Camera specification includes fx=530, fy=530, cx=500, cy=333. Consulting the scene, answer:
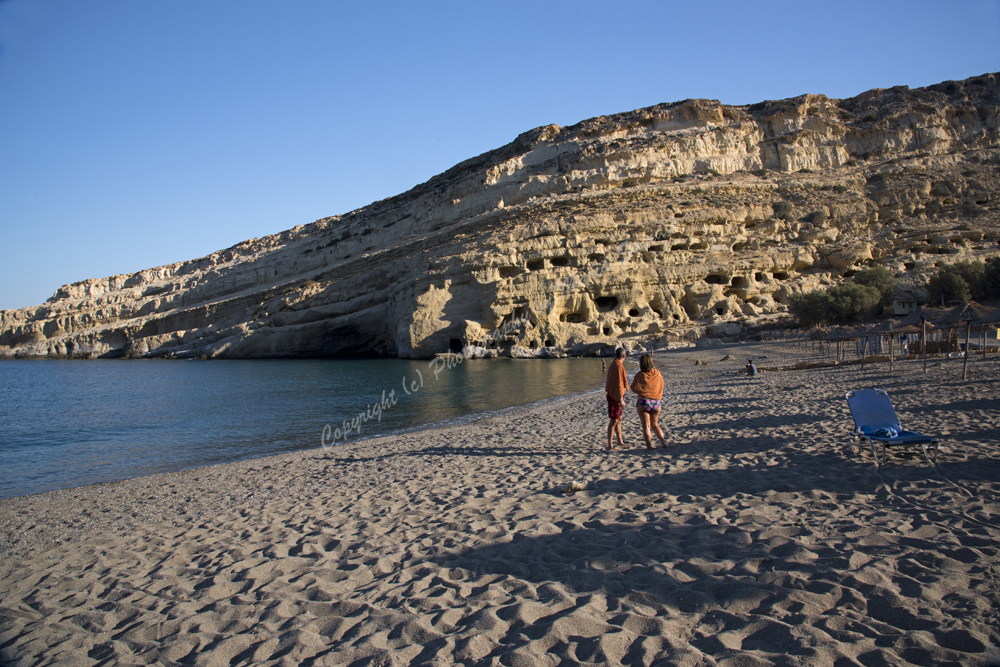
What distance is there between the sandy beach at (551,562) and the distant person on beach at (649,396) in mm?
307

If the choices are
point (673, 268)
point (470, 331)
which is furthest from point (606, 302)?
point (470, 331)

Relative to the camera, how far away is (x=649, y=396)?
7.54m

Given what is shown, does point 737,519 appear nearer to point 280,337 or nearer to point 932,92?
point 280,337

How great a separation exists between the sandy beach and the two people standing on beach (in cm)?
39

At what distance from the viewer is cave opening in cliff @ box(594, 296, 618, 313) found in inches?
1498

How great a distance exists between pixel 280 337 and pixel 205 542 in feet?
151

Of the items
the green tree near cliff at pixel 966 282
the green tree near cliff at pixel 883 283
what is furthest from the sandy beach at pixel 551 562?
the green tree near cliff at pixel 883 283

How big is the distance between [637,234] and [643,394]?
3324cm

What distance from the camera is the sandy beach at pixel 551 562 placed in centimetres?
271

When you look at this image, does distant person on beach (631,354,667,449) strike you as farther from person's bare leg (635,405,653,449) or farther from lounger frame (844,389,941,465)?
lounger frame (844,389,941,465)

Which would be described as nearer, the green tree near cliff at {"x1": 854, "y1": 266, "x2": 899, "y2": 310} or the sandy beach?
the sandy beach

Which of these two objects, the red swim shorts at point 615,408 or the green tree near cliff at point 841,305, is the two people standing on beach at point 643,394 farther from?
the green tree near cliff at point 841,305

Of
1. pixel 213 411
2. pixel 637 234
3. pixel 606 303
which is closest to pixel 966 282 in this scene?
pixel 637 234

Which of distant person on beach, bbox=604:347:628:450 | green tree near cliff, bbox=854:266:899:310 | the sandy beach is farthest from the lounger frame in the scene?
green tree near cliff, bbox=854:266:899:310
